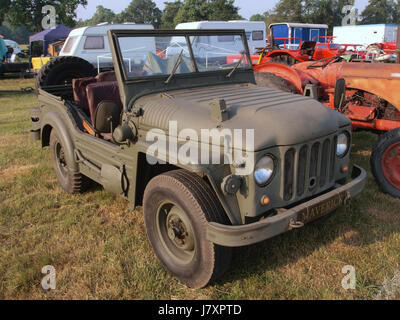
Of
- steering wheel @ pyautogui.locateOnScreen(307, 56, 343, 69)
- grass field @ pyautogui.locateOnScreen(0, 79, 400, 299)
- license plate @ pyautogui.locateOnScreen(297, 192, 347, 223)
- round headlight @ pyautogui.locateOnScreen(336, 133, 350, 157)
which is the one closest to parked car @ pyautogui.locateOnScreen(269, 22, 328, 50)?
steering wheel @ pyautogui.locateOnScreen(307, 56, 343, 69)

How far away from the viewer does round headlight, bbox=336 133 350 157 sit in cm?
321

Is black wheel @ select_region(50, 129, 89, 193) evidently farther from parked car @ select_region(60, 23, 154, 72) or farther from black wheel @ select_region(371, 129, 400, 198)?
parked car @ select_region(60, 23, 154, 72)

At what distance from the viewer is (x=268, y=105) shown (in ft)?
9.80

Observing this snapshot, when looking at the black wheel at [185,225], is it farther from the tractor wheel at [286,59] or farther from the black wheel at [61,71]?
the tractor wheel at [286,59]

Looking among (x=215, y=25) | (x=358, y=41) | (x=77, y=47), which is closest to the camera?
(x=77, y=47)

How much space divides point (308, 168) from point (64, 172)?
325 cm

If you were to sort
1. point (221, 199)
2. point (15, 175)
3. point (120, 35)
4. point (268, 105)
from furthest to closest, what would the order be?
point (15, 175) < point (120, 35) < point (268, 105) < point (221, 199)

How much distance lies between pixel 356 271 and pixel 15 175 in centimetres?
464

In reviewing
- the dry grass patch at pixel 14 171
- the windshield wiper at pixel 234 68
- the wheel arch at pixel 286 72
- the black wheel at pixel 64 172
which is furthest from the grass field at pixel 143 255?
the wheel arch at pixel 286 72

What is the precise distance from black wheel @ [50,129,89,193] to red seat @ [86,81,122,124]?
2.01 ft

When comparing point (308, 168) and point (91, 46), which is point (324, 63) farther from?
point (91, 46)
